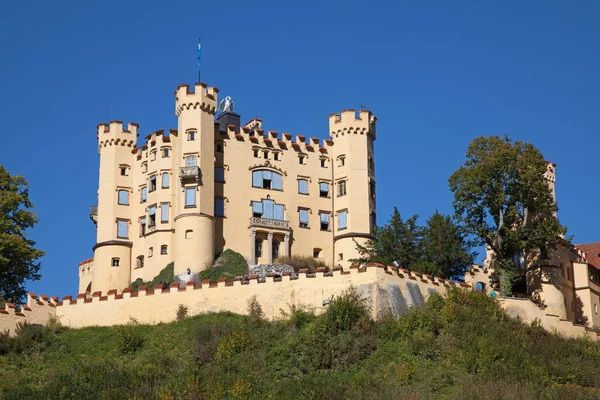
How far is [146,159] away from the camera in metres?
88.1

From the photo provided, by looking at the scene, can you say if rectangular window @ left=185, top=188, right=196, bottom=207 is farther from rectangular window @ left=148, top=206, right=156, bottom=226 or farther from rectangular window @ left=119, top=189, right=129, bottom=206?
rectangular window @ left=119, top=189, right=129, bottom=206

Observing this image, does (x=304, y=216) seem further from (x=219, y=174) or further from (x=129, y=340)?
(x=129, y=340)

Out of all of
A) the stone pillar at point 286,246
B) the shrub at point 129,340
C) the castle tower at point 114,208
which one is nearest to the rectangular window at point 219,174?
the stone pillar at point 286,246

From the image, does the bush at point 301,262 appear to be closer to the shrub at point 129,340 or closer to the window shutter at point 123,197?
the window shutter at point 123,197

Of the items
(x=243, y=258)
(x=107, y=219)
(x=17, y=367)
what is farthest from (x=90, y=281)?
(x=17, y=367)

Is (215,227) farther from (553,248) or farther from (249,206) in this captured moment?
(553,248)

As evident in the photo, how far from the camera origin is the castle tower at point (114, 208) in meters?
86.1

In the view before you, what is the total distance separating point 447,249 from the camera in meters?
77.3

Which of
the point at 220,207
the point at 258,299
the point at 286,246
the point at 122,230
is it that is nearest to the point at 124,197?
the point at 122,230

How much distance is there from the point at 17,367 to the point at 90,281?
29213 millimetres

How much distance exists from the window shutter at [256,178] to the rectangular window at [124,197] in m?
8.81

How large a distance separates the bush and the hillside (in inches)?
663

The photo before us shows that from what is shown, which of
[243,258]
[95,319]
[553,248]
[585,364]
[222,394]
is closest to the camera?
[222,394]

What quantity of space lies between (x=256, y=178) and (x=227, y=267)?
8.07 m
